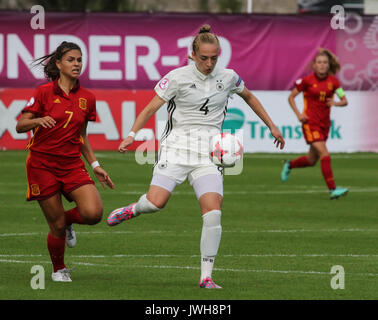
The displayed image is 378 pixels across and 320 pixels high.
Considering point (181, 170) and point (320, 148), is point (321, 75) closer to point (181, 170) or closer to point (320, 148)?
point (320, 148)

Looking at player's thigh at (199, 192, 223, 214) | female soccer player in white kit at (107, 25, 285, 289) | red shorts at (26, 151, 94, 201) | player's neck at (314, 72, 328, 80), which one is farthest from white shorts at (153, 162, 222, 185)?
player's neck at (314, 72, 328, 80)

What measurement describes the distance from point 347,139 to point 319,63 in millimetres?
8823

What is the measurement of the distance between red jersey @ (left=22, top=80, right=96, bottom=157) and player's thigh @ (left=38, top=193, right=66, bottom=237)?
41 centimetres

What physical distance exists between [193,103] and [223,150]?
0.51m

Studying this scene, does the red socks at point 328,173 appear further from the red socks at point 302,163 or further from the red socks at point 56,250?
the red socks at point 56,250

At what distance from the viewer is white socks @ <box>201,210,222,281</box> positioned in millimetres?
8906

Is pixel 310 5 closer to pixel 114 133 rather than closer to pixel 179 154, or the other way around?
pixel 114 133

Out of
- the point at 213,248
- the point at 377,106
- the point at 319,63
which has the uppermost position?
the point at 377,106

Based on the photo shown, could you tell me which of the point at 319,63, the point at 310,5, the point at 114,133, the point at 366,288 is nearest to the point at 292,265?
the point at 366,288

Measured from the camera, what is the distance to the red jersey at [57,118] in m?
9.26

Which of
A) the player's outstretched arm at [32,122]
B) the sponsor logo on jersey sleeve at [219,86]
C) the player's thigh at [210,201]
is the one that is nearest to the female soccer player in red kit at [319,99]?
the sponsor logo on jersey sleeve at [219,86]

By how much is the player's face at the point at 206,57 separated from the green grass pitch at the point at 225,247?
189cm

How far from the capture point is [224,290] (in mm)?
8836

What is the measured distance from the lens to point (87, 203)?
926 centimetres
